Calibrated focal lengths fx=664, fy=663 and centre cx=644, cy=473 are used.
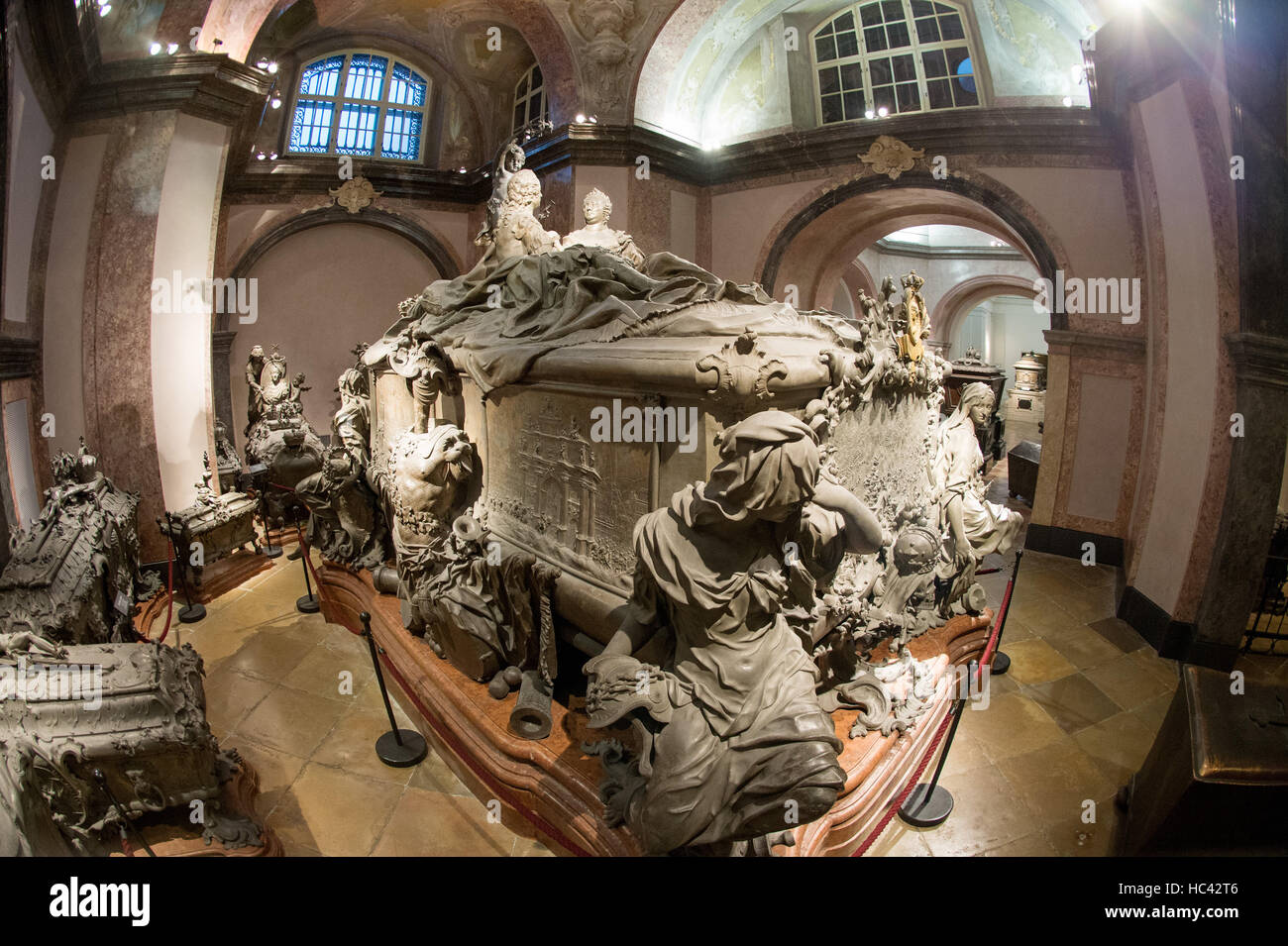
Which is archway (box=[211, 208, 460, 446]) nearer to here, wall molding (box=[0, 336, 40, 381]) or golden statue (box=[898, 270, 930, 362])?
wall molding (box=[0, 336, 40, 381])

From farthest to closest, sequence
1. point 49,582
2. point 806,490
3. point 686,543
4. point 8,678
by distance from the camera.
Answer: point 49,582 < point 8,678 < point 686,543 < point 806,490

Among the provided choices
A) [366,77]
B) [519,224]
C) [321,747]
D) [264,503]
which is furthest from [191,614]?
[366,77]

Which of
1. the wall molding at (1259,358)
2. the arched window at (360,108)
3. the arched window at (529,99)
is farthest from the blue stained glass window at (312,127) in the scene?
the wall molding at (1259,358)

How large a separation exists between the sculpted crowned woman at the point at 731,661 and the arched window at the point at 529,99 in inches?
336

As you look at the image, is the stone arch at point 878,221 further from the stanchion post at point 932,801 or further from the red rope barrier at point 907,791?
the stanchion post at point 932,801

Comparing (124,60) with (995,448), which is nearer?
(124,60)

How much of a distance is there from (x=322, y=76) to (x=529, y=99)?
2982mm

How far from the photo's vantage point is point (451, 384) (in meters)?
4.36

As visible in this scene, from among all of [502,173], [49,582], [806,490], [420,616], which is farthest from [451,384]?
[806,490]

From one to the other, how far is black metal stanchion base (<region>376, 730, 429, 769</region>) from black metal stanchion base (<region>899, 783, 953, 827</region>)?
7.80ft

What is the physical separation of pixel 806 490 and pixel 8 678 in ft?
10.2

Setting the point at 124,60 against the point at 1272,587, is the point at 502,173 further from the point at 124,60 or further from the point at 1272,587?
the point at 1272,587

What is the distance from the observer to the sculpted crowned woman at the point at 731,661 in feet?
6.25
